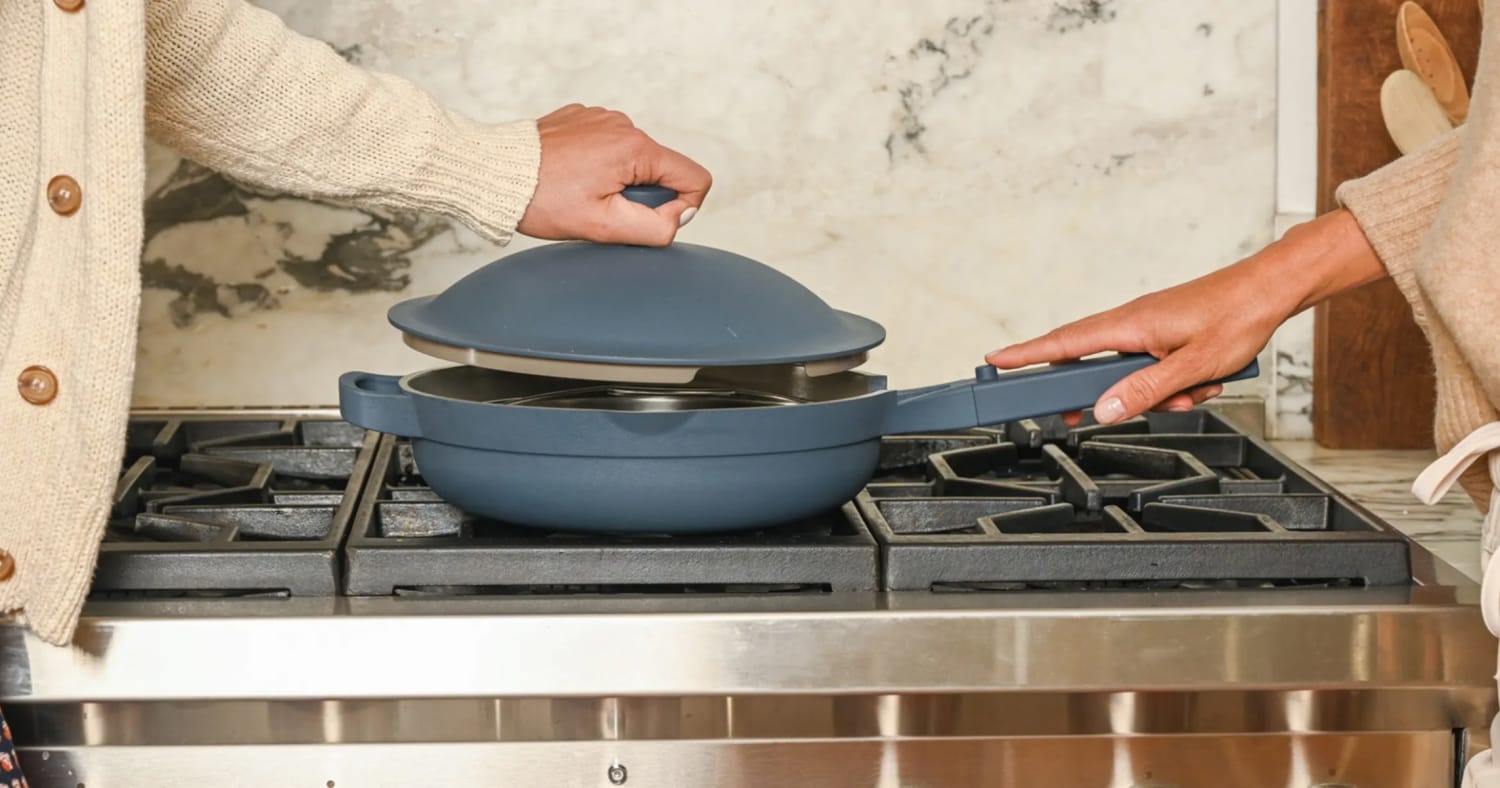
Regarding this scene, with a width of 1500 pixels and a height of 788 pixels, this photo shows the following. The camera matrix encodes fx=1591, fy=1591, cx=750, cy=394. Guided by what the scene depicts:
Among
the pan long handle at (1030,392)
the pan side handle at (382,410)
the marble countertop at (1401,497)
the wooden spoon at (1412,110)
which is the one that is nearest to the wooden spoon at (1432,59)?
the wooden spoon at (1412,110)

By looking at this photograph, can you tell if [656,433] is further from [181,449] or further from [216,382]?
[216,382]

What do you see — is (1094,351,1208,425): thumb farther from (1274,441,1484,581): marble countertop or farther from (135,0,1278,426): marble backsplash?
(135,0,1278,426): marble backsplash

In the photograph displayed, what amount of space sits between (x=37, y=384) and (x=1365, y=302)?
1.19 m

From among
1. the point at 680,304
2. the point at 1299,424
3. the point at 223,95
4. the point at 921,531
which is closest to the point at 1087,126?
the point at 1299,424

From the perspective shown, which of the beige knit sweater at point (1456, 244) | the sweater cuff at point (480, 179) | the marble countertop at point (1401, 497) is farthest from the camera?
the marble countertop at point (1401, 497)

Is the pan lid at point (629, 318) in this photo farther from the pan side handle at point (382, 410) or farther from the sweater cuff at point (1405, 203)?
the sweater cuff at point (1405, 203)

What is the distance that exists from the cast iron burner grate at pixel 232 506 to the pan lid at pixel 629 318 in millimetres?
164

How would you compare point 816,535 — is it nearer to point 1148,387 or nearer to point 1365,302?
point 1148,387

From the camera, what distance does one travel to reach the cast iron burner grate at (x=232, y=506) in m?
0.98

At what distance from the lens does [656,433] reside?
3.15ft

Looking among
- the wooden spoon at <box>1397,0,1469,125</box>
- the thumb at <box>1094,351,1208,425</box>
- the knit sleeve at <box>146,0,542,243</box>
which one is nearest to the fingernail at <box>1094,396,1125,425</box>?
the thumb at <box>1094,351,1208,425</box>

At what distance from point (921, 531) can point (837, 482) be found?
14 centimetres

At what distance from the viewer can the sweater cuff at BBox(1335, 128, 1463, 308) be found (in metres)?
0.94

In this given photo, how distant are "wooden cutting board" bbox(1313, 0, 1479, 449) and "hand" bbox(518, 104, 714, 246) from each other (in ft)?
2.37
